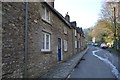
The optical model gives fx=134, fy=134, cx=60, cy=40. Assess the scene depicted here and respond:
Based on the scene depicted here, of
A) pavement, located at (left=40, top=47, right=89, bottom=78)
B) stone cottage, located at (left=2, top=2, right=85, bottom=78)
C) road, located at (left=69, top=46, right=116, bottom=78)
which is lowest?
road, located at (left=69, top=46, right=116, bottom=78)

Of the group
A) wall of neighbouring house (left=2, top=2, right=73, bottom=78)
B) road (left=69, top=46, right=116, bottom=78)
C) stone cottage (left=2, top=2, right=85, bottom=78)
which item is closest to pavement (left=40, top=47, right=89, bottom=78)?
road (left=69, top=46, right=116, bottom=78)

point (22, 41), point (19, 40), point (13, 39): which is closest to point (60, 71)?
point (22, 41)

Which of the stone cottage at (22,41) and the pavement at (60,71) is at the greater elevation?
the stone cottage at (22,41)

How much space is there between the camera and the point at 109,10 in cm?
3125

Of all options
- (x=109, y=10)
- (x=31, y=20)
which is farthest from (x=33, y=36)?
(x=109, y=10)

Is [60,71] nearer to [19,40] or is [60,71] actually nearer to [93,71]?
[93,71]

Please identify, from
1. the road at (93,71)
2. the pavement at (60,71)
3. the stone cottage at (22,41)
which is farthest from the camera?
the road at (93,71)

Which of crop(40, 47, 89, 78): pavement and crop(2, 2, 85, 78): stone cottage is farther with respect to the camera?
crop(40, 47, 89, 78): pavement

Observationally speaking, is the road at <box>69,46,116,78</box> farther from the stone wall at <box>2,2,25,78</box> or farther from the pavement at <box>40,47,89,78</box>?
the stone wall at <box>2,2,25,78</box>

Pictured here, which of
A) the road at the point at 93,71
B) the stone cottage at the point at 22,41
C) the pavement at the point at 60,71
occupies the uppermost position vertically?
the stone cottage at the point at 22,41

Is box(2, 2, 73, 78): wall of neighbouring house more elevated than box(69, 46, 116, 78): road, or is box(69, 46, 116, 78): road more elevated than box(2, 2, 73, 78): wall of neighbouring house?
box(2, 2, 73, 78): wall of neighbouring house

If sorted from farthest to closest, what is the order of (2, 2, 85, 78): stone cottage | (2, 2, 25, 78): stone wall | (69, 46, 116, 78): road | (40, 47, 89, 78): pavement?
1. (69, 46, 116, 78): road
2. (40, 47, 89, 78): pavement
3. (2, 2, 85, 78): stone cottage
4. (2, 2, 25, 78): stone wall

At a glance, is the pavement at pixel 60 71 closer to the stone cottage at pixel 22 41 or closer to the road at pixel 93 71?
the road at pixel 93 71

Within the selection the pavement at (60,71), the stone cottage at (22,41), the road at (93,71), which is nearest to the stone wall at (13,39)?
the stone cottage at (22,41)
